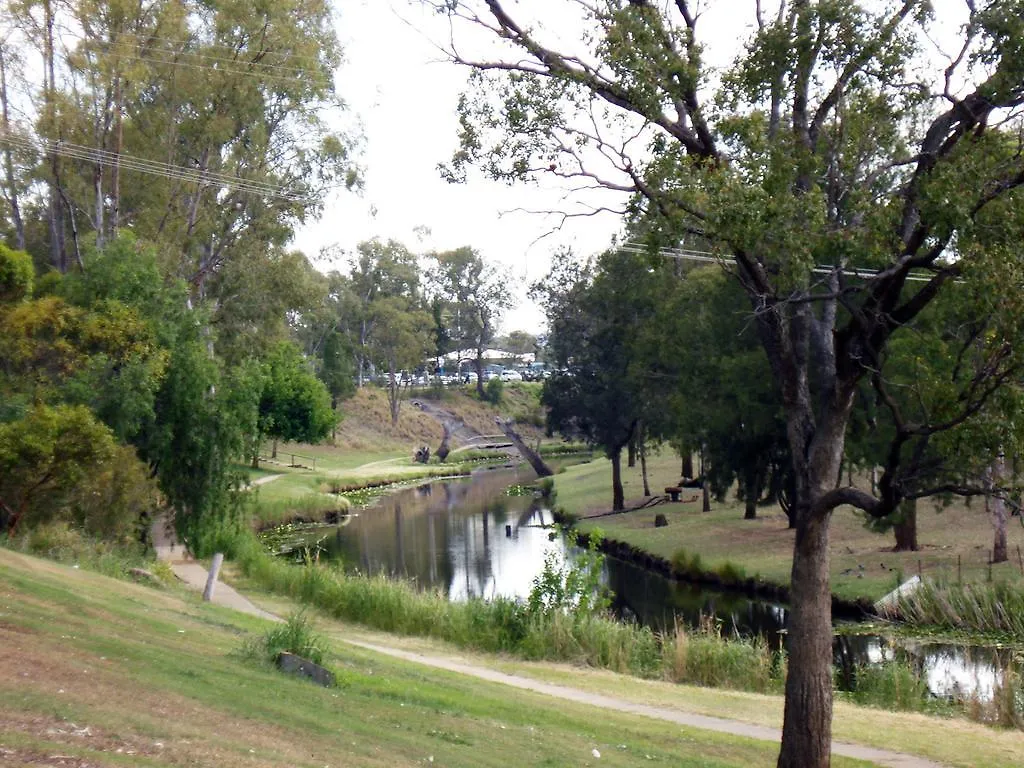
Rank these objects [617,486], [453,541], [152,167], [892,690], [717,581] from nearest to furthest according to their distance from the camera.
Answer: [892,690] < [152,167] < [717,581] < [453,541] < [617,486]

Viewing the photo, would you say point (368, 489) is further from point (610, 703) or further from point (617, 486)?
point (610, 703)

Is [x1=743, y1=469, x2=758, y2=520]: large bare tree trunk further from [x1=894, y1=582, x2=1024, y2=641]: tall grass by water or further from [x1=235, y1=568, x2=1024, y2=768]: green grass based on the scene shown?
[x1=235, y1=568, x2=1024, y2=768]: green grass

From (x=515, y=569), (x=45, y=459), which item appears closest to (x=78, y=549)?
(x=45, y=459)

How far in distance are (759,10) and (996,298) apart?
423 cm

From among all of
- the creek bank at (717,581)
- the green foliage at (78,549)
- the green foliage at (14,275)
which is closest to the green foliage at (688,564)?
the creek bank at (717,581)

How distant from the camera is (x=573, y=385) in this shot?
168 feet

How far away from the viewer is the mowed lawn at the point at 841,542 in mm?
29156

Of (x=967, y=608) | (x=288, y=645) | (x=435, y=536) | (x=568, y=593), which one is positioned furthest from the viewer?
(x=435, y=536)

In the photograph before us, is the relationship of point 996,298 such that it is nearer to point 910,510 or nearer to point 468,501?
point 910,510

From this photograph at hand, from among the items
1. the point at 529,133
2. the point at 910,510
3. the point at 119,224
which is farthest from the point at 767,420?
the point at 529,133

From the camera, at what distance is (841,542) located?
35.6 m

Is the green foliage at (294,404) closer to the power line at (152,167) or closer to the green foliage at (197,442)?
the power line at (152,167)

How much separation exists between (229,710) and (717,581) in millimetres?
25979

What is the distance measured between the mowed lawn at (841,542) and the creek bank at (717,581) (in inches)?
10.2
